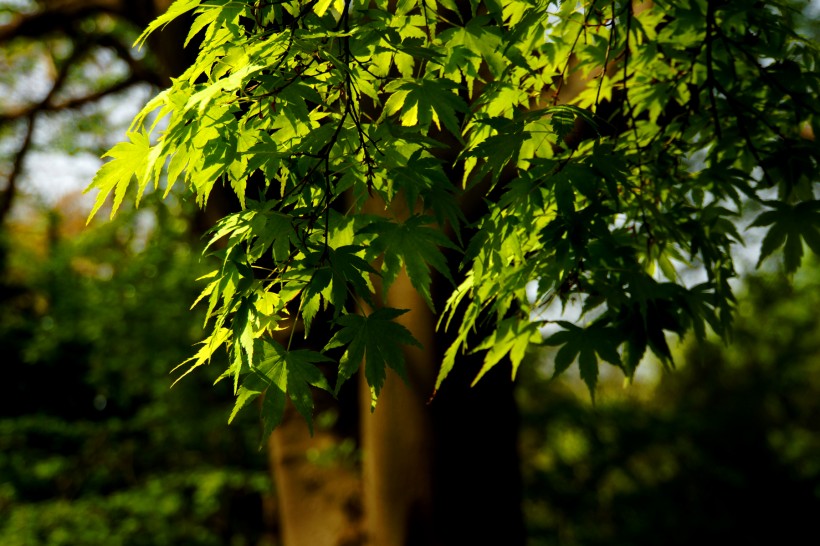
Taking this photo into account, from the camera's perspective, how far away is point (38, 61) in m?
9.10

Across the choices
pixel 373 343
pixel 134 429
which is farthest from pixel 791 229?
pixel 134 429

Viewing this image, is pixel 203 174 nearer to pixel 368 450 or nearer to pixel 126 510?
pixel 368 450

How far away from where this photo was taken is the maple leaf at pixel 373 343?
1.46 metres

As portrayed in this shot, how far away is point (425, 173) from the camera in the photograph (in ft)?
5.06

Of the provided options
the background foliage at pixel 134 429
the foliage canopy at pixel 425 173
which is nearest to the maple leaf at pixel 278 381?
the foliage canopy at pixel 425 173

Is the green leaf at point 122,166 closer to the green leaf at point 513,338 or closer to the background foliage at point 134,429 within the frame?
the green leaf at point 513,338

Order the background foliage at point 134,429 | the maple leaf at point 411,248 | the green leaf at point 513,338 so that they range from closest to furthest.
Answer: the maple leaf at point 411,248, the green leaf at point 513,338, the background foliage at point 134,429

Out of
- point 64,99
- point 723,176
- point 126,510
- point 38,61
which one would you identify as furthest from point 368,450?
point 38,61

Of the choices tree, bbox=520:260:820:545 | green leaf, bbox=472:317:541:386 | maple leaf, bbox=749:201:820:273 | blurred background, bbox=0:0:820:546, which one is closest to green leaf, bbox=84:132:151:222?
green leaf, bbox=472:317:541:386

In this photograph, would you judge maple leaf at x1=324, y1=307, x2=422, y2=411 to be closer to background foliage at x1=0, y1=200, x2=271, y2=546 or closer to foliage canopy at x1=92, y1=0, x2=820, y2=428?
foliage canopy at x1=92, y1=0, x2=820, y2=428

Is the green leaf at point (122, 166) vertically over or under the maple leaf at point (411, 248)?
over

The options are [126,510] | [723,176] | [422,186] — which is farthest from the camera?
[126,510]

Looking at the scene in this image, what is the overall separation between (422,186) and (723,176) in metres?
0.98

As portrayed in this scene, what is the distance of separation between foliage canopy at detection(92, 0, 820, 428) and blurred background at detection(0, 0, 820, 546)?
269cm
